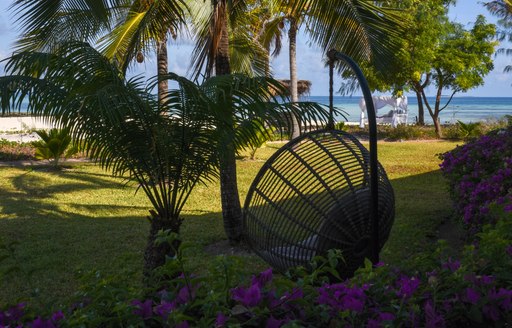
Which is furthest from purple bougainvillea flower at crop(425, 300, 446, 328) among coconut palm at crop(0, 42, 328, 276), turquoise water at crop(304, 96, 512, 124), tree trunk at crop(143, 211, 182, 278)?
turquoise water at crop(304, 96, 512, 124)

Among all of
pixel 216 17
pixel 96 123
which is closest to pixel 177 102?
pixel 96 123

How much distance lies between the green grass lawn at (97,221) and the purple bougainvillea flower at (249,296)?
661 mm

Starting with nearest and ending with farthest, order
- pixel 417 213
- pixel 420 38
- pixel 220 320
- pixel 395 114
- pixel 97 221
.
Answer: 1. pixel 220 320
2. pixel 417 213
3. pixel 97 221
4. pixel 420 38
5. pixel 395 114

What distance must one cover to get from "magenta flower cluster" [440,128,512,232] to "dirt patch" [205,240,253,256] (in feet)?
7.88

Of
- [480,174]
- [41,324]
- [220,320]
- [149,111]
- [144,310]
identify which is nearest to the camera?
[220,320]

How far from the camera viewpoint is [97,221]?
9000mm

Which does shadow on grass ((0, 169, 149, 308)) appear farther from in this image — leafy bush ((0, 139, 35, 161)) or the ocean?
the ocean

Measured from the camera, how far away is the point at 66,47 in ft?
16.6

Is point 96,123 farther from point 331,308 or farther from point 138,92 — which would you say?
point 331,308

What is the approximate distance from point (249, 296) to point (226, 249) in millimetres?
5411

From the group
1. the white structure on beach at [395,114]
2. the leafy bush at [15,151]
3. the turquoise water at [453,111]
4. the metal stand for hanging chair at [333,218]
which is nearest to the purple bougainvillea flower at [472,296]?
the metal stand for hanging chair at [333,218]

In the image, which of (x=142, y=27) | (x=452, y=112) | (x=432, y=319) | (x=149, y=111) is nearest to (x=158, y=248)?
(x=149, y=111)

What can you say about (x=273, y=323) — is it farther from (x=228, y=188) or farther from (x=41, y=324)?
(x=228, y=188)

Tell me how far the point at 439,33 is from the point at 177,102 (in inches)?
785
